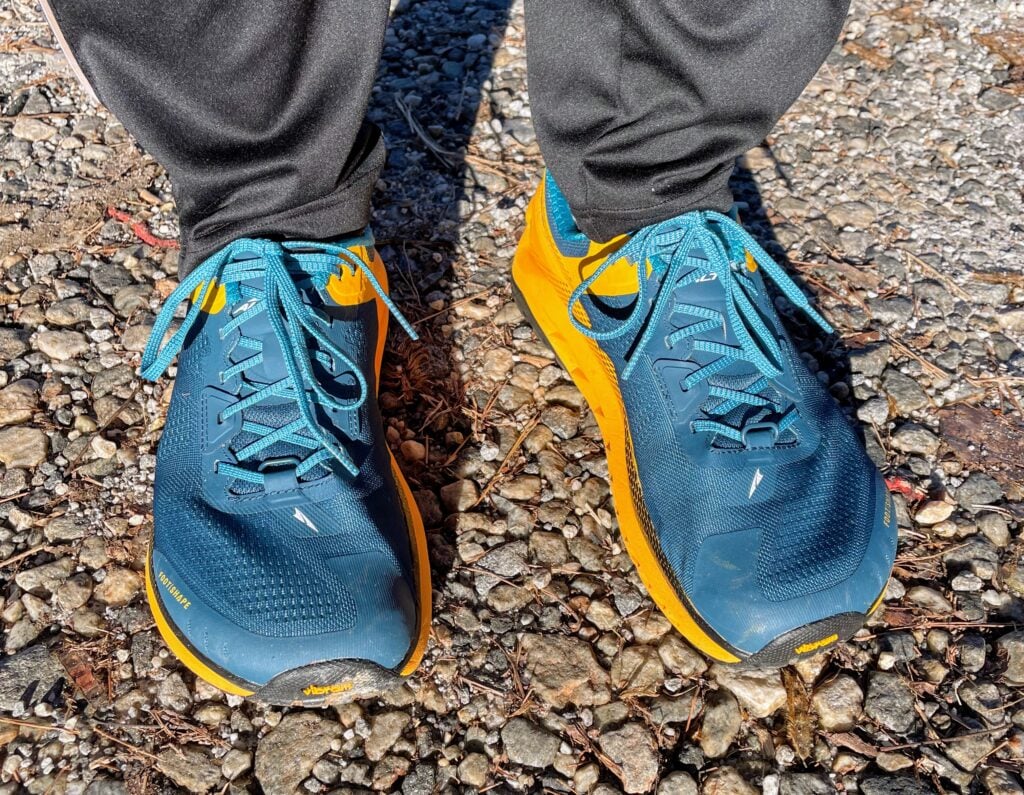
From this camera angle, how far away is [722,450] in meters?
1.54

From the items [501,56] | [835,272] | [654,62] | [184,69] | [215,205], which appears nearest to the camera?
[184,69]

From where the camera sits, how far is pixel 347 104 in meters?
1.49

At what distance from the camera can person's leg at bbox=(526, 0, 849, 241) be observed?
4.62ft

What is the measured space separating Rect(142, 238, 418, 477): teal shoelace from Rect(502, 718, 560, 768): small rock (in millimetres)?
520

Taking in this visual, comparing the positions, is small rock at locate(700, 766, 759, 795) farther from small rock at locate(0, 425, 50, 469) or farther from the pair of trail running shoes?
small rock at locate(0, 425, 50, 469)

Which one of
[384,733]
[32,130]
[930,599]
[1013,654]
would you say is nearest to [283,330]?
[384,733]

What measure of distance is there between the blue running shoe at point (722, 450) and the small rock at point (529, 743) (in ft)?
0.99

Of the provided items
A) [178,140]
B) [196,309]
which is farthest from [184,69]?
[196,309]

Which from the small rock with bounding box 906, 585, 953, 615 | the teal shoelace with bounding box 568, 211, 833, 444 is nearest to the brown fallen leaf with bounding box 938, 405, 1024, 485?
the small rock with bounding box 906, 585, 953, 615

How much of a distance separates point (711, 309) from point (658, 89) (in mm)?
406

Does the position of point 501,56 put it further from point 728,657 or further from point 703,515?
point 728,657

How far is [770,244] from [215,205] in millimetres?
1409

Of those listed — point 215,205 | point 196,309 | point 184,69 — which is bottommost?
point 196,309

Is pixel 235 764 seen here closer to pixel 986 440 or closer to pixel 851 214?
pixel 986 440
